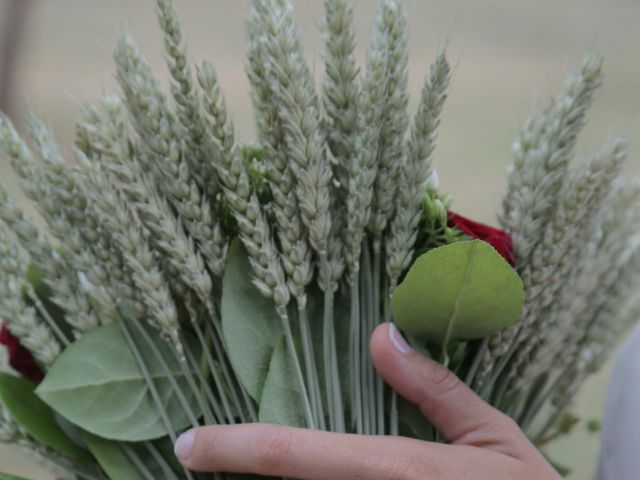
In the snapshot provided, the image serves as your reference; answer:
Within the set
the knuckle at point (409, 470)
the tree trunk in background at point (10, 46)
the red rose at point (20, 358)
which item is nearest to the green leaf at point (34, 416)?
the red rose at point (20, 358)

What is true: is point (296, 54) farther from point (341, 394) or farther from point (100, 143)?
point (341, 394)

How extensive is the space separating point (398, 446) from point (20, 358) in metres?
0.30

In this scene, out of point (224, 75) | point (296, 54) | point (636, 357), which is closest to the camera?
point (296, 54)

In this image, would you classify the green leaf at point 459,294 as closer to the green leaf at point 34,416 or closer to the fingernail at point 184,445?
the fingernail at point 184,445

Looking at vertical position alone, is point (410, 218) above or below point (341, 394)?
above

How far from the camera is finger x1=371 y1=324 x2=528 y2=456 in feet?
2.02

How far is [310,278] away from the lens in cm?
62

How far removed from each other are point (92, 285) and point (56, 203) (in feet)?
0.22

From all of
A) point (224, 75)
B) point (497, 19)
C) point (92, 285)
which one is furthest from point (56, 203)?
point (497, 19)

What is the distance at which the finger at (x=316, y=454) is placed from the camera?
22.4 inches

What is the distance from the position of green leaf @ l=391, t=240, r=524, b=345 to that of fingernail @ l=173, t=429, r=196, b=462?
0.17m

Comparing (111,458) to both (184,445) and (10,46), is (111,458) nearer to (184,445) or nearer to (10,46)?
(184,445)

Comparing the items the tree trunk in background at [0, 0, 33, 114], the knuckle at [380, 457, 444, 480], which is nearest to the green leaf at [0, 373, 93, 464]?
the knuckle at [380, 457, 444, 480]

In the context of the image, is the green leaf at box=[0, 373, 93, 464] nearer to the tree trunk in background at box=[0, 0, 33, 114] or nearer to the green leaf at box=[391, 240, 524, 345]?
the green leaf at box=[391, 240, 524, 345]
